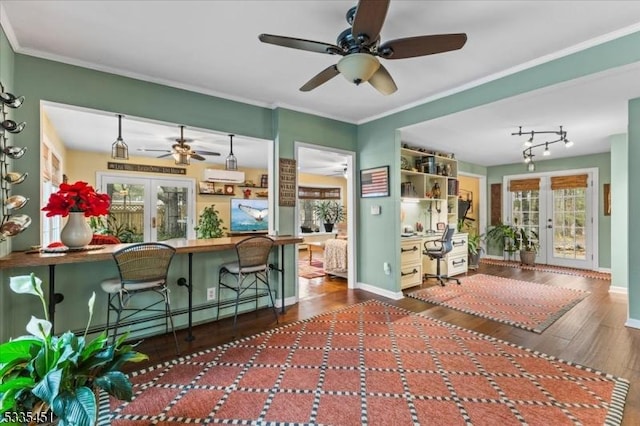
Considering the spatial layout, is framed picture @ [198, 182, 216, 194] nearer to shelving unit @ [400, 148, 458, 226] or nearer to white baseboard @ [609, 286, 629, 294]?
shelving unit @ [400, 148, 458, 226]

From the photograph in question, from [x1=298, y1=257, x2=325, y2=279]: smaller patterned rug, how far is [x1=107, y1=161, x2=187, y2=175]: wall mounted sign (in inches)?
131

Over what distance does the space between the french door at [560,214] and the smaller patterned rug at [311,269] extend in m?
4.68

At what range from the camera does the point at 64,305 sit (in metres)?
2.53

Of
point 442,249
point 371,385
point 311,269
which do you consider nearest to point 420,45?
point 371,385

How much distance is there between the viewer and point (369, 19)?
159 cm

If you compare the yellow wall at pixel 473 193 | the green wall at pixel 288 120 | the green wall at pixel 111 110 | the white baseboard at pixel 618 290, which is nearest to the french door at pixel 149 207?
the green wall at pixel 111 110

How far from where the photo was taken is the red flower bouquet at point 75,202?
7.39 feet

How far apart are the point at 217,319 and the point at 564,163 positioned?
23.9ft

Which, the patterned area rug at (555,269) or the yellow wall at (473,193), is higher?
the yellow wall at (473,193)

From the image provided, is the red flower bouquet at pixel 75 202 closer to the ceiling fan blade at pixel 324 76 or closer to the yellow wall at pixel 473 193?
the ceiling fan blade at pixel 324 76

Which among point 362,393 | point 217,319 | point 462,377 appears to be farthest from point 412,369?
point 217,319

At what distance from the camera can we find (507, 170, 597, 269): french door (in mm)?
6066

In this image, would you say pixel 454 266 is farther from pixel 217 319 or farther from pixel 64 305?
pixel 64 305

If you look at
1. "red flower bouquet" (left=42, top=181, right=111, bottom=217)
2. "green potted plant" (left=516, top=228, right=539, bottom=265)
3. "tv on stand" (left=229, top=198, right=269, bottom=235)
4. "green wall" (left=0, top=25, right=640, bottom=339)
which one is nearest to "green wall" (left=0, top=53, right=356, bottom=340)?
"green wall" (left=0, top=25, right=640, bottom=339)
